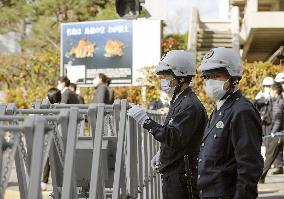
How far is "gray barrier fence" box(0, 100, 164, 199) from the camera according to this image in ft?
11.4

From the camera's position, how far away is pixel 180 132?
5789 mm

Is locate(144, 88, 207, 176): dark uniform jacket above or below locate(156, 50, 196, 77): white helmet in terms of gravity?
below

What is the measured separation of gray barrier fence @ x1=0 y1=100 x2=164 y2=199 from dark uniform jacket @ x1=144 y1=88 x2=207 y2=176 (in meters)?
0.32

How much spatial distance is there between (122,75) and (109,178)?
59.6ft

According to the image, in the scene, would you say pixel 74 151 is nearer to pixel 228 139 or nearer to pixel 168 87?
pixel 228 139

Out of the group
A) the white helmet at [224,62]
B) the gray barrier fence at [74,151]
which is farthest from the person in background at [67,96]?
the white helmet at [224,62]

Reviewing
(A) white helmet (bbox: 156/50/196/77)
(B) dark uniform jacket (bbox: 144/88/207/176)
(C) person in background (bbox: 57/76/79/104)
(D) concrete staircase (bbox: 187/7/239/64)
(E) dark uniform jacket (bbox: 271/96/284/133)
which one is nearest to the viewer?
(B) dark uniform jacket (bbox: 144/88/207/176)

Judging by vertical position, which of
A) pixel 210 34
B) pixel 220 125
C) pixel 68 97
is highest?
pixel 210 34

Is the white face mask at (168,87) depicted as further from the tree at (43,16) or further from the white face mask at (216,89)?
the tree at (43,16)

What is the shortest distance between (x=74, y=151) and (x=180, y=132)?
1602mm

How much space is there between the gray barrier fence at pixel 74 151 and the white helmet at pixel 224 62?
0.70 meters

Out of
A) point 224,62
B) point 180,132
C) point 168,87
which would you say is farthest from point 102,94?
point 224,62

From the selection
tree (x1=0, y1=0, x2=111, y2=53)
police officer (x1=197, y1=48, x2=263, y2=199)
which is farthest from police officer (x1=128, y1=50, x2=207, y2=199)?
tree (x1=0, y1=0, x2=111, y2=53)

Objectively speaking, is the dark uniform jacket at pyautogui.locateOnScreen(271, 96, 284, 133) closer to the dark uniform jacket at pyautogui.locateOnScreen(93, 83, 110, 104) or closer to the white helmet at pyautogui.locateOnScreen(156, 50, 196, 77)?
the dark uniform jacket at pyautogui.locateOnScreen(93, 83, 110, 104)
